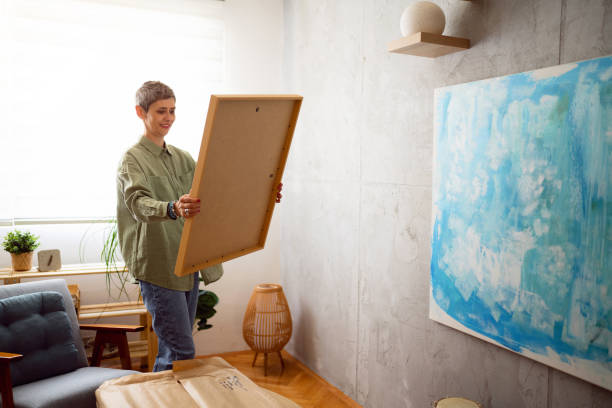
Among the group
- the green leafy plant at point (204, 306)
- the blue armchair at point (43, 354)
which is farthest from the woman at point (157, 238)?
the green leafy plant at point (204, 306)

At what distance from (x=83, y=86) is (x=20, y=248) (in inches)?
45.4

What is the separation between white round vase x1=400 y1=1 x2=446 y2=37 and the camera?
6.73 ft

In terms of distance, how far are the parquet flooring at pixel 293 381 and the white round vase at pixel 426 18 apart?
210 cm

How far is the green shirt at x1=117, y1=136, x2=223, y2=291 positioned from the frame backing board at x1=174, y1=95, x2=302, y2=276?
23 centimetres

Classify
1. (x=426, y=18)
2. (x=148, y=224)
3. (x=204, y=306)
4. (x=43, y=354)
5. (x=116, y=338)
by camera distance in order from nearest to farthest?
1. (x=426, y=18)
2. (x=148, y=224)
3. (x=43, y=354)
4. (x=116, y=338)
5. (x=204, y=306)

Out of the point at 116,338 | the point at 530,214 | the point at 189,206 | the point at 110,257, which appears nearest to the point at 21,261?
the point at 110,257

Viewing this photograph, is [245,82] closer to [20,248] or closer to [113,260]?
[113,260]

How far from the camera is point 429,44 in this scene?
2.06 metres

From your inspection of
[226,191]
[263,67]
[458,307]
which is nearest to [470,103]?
[458,307]

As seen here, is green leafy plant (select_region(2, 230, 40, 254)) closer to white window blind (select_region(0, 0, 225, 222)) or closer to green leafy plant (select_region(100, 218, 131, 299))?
white window blind (select_region(0, 0, 225, 222))

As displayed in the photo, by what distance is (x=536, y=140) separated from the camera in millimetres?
1792

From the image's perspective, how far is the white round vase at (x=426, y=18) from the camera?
6.73 ft

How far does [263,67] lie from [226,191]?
2.14 metres

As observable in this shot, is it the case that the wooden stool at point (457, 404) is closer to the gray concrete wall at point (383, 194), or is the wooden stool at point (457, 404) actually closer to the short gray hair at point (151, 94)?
the gray concrete wall at point (383, 194)
